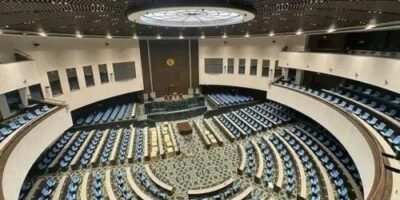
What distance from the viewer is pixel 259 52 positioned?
21.4 m

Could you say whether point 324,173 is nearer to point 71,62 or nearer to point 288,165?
point 288,165

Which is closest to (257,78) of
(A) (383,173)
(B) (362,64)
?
(B) (362,64)

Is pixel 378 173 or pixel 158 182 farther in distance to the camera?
pixel 158 182

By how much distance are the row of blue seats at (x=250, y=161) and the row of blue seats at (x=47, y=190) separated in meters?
9.73

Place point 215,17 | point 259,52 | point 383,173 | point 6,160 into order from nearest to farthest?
1. point 383,173
2. point 6,160
3. point 215,17
4. point 259,52

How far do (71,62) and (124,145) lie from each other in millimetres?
7658

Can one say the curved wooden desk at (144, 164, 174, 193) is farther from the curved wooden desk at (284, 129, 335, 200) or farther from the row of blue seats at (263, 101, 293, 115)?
the row of blue seats at (263, 101, 293, 115)

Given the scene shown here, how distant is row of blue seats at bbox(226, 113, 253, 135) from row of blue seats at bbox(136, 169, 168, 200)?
8045 millimetres

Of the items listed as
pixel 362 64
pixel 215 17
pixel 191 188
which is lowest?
pixel 191 188

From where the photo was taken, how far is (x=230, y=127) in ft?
58.5

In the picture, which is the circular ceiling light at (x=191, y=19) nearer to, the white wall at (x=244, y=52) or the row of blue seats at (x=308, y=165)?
the row of blue seats at (x=308, y=165)

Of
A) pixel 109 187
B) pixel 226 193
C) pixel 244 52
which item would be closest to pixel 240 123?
pixel 244 52

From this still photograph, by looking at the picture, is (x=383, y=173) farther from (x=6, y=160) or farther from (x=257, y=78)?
(x=257, y=78)

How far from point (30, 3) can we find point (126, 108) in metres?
16.7
